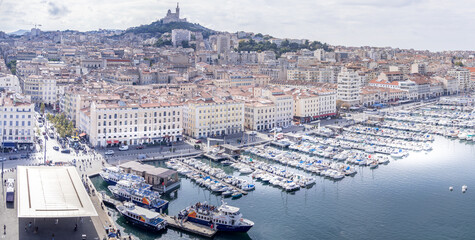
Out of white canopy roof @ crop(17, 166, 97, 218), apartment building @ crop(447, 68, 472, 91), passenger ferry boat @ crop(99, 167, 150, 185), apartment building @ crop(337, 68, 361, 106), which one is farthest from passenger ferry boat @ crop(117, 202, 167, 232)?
apartment building @ crop(447, 68, 472, 91)

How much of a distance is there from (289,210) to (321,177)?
7106 mm

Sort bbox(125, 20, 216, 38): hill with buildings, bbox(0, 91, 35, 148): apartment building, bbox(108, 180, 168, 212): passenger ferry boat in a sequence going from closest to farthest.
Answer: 1. bbox(108, 180, 168, 212): passenger ferry boat
2. bbox(0, 91, 35, 148): apartment building
3. bbox(125, 20, 216, 38): hill with buildings

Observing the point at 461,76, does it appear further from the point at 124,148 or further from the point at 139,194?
the point at 139,194

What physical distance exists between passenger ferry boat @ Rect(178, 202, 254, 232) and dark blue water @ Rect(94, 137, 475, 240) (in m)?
0.42

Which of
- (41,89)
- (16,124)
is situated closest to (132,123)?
(16,124)

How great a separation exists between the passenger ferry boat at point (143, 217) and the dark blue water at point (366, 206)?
0.37m

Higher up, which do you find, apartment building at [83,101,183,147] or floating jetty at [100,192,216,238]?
apartment building at [83,101,183,147]

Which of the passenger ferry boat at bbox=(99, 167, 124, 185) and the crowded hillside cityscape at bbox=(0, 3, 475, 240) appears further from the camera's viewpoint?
the passenger ferry boat at bbox=(99, 167, 124, 185)

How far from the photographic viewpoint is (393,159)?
3841 centimetres

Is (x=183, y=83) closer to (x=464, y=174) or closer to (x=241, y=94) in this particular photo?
(x=241, y=94)

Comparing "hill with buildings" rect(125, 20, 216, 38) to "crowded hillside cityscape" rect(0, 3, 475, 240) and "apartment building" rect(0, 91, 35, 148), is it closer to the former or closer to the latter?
"crowded hillside cityscape" rect(0, 3, 475, 240)

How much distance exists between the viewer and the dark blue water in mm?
23859

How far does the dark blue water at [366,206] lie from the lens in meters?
23.9

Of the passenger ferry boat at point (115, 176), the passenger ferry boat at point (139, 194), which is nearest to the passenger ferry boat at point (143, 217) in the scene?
the passenger ferry boat at point (139, 194)
